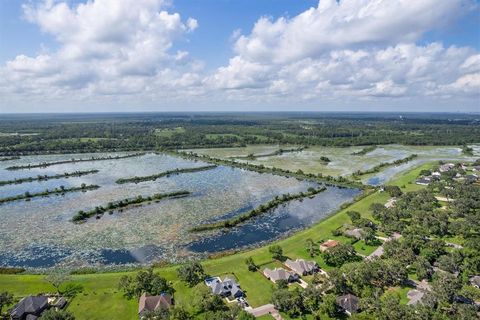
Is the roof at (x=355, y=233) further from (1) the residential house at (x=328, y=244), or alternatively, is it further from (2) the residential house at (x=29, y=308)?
(2) the residential house at (x=29, y=308)

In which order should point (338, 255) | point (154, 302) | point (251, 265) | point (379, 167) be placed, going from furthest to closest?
point (379, 167), point (338, 255), point (251, 265), point (154, 302)

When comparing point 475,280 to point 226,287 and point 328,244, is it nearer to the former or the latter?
point 328,244

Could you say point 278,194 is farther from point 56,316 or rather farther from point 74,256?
point 56,316

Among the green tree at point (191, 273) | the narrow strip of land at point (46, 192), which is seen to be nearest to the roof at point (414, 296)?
the green tree at point (191, 273)

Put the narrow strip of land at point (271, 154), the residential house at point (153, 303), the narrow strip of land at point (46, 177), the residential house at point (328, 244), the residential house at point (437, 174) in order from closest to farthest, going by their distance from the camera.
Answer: the residential house at point (153, 303), the residential house at point (328, 244), the narrow strip of land at point (46, 177), the residential house at point (437, 174), the narrow strip of land at point (271, 154)

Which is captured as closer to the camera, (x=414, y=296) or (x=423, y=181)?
(x=414, y=296)

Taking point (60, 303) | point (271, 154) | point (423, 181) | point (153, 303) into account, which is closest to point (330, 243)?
point (153, 303)

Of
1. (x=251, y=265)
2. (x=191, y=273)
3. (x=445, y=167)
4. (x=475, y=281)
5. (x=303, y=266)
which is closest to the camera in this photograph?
(x=475, y=281)

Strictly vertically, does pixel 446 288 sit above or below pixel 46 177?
below
